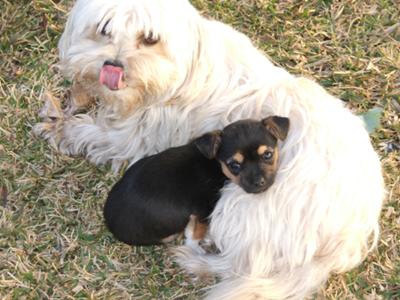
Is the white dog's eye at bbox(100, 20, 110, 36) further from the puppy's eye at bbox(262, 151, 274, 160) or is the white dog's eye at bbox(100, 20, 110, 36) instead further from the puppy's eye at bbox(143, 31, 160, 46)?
the puppy's eye at bbox(262, 151, 274, 160)

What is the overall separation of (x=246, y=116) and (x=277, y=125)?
0.30 m

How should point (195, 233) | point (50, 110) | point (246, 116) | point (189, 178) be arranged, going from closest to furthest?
point (189, 178), point (246, 116), point (195, 233), point (50, 110)

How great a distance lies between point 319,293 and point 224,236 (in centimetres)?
71

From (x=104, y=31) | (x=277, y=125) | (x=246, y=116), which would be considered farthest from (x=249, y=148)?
(x=104, y=31)

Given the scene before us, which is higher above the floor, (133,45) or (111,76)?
(133,45)

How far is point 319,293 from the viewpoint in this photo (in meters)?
3.52

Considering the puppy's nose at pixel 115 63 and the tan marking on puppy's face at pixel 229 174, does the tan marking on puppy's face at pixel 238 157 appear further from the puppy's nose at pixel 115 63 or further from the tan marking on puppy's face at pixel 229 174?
the puppy's nose at pixel 115 63

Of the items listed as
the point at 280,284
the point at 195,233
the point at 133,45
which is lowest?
the point at 195,233

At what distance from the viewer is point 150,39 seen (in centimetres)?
305

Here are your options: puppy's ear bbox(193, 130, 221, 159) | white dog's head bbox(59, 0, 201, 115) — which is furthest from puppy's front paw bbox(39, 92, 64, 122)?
puppy's ear bbox(193, 130, 221, 159)

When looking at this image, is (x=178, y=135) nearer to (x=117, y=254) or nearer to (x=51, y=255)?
(x=117, y=254)

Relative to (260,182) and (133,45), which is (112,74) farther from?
(260,182)

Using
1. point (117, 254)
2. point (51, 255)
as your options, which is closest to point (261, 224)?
point (117, 254)

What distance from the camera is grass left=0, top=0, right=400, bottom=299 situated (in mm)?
3619
